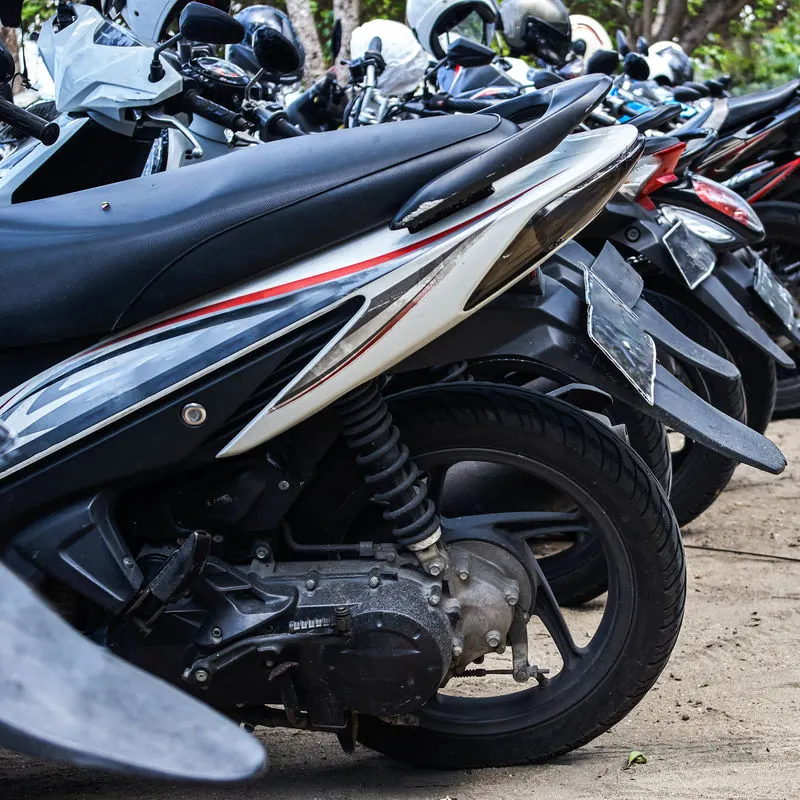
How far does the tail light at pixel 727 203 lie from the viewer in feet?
13.5

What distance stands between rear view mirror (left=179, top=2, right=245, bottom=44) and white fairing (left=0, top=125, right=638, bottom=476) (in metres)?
1.25

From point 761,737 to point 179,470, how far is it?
142cm

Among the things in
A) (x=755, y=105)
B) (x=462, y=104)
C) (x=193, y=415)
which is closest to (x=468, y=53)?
(x=462, y=104)

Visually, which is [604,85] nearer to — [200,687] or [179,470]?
[179,470]

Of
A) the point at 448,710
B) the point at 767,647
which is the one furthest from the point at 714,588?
the point at 448,710

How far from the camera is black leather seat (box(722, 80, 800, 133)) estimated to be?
498 cm

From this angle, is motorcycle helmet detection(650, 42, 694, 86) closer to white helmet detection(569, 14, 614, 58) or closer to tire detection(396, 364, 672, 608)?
white helmet detection(569, 14, 614, 58)

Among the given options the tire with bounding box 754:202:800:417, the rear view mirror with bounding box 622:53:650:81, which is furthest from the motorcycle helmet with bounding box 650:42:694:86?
the tire with bounding box 754:202:800:417

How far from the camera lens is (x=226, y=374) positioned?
6.60ft

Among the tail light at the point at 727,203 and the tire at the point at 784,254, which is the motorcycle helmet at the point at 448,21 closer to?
the tire at the point at 784,254

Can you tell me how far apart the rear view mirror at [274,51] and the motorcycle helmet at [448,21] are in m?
1.66

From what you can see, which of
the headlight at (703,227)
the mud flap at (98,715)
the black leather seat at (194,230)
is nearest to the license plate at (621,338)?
the black leather seat at (194,230)

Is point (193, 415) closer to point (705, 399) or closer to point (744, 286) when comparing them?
point (705, 399)

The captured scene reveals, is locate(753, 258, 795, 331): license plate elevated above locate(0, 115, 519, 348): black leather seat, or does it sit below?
below
